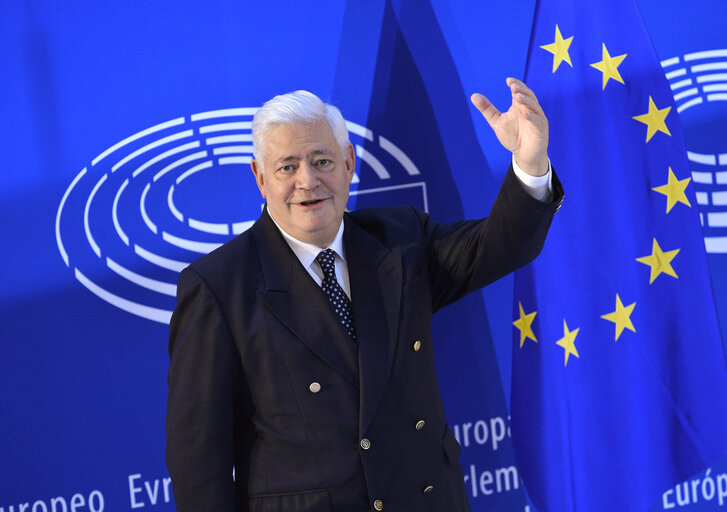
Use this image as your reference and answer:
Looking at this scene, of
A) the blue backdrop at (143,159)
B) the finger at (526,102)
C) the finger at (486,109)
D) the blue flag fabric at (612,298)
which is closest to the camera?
the finger at (526,102)

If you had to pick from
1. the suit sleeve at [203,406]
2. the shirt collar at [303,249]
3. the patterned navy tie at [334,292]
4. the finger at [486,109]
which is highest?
the finger at [486,109]

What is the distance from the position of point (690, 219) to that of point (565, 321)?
56 cm

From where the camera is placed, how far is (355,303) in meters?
1.99

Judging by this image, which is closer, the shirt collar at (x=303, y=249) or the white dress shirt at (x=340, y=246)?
the white dress shirt at (x=340, y=246)

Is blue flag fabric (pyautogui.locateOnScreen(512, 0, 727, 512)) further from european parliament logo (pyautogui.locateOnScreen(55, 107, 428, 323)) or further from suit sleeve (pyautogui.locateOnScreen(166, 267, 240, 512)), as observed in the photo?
suit sleeve (pyautogui.locateOnScreen(166, 267, 240, 512))

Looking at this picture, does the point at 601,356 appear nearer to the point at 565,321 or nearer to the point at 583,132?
the point at 565,321

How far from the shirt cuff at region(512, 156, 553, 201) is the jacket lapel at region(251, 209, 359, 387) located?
1.77ft

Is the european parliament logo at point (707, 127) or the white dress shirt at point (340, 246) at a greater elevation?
the european parliament logo at point (707, 127)

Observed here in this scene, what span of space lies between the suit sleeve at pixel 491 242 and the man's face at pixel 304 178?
0.33m

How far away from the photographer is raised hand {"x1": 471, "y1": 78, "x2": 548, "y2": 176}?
6.11 feet

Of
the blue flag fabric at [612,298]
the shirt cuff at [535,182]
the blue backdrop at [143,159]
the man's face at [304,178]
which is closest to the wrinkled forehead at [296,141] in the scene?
the man's face at [304,178]

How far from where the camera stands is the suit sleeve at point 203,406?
1.87 meters

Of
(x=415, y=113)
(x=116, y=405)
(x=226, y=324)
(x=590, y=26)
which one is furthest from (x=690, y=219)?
(x=116, y=405)

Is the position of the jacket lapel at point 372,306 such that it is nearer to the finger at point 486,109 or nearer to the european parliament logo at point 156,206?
the finger at point 486,109
